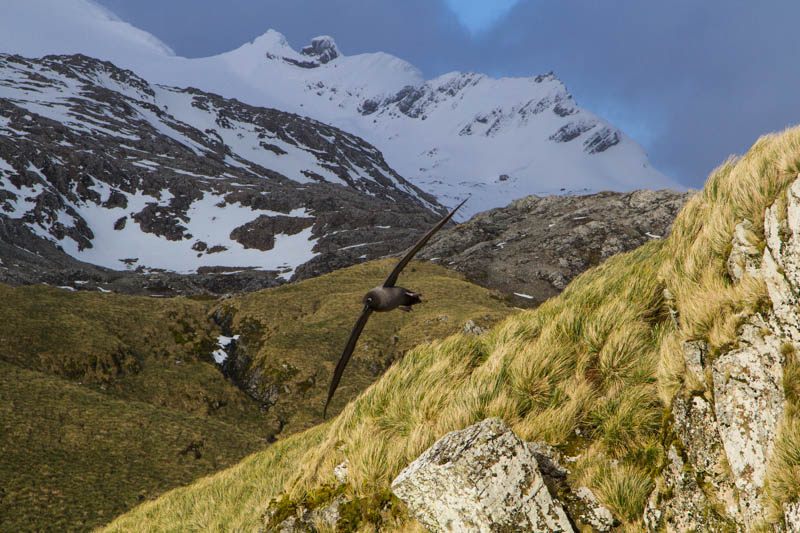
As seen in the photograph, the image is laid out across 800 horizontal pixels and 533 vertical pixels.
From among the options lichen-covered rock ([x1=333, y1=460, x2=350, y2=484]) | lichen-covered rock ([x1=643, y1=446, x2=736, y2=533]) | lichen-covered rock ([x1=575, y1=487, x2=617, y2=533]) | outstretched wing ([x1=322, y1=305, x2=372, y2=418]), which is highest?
outstretched wing ([x1=322, y1=305, x2=372, y2=418])

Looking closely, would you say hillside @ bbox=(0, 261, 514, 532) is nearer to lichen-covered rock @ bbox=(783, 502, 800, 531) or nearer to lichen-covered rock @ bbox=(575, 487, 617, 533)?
lichen-covered rock @ bbox=(575, 487, 617, 533)

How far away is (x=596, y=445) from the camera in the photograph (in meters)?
5.18

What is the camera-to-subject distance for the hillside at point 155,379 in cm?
2853

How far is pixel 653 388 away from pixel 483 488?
2406 mm

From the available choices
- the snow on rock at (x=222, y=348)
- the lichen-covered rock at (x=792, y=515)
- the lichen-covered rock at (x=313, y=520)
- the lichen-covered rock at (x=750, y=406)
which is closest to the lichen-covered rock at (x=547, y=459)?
the lichen-covered rock at (x=750, y=406)

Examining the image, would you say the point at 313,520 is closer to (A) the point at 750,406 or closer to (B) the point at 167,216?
(A) the point at 750,406

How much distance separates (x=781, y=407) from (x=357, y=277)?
74.7m

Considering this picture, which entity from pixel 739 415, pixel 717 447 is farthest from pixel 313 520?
pixel 739 415

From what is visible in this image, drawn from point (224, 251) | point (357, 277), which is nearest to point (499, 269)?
point (357, 277)

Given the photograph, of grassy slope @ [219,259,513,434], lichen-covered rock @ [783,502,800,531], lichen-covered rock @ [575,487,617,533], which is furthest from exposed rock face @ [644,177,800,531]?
grassy slope @ [219,259,513,434]

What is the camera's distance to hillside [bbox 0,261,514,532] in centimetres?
2853

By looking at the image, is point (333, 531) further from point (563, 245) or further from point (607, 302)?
point (563, 245)

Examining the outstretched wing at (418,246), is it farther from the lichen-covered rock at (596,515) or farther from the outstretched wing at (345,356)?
the lichen-covered rock at (596,515)

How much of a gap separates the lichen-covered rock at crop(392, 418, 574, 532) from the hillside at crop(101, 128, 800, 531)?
45cm
